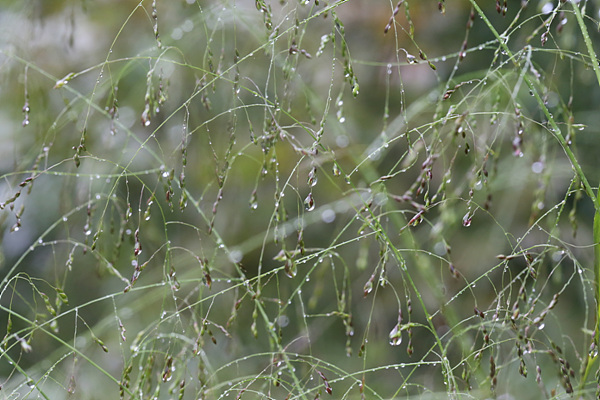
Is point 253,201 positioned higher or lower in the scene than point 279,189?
higher

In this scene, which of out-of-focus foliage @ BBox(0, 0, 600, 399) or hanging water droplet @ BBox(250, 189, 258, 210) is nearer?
hanging water droplet @ BBox(250, 189, 258, 210)

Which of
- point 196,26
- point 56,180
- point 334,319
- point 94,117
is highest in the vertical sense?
point 196,26

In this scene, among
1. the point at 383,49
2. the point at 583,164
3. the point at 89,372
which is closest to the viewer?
the point at 583,164

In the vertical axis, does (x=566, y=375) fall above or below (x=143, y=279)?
above

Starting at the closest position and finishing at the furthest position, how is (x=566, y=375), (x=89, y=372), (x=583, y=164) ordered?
(x=566, y=375)
(x=583, y=164)
(x=89, y=372)

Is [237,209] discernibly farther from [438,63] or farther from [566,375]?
[566,375]

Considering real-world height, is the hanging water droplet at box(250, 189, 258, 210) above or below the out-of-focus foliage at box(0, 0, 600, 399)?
above

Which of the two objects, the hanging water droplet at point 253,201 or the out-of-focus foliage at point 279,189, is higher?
the hanging water droplet at point 253,201

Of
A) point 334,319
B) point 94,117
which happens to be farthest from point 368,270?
point 94,117

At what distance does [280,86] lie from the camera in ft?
6.72

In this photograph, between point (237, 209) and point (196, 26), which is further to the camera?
point (237, 209)

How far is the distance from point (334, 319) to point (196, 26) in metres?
0.88

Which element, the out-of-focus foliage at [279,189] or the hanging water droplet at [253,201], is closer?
the hanging water droplet at [253,201]

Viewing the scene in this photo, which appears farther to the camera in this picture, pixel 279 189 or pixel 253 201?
pixel 279 189
